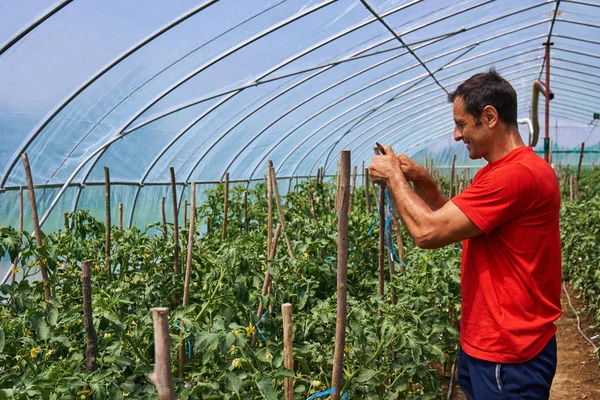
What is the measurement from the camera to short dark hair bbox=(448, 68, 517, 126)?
185 centimetres

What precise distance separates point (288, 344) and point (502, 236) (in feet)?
2.64

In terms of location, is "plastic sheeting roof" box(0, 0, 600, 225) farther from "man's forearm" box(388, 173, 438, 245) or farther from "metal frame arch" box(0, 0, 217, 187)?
"man's forearm" box(388, 173, 438, 245)

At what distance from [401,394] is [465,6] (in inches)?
242

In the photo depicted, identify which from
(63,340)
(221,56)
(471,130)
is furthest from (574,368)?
(221,56)

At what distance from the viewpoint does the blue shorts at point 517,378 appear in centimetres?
185

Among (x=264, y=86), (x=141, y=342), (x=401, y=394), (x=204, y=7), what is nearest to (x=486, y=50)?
(x=264, y=86)

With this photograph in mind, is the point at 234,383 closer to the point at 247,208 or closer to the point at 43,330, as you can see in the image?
the point at 43,330

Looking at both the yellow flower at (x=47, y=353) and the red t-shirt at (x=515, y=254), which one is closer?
the red t-shirt at (x=515, y=254)

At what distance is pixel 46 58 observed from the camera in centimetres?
455

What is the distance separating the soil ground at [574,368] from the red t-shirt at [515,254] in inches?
82.7

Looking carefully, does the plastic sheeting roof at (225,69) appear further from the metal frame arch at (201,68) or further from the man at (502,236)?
the man at (502,236)

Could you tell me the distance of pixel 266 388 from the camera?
1863mm

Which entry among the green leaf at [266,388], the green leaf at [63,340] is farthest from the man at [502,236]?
the green leaf at [63,340]

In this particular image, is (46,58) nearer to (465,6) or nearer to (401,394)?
(401,394)
